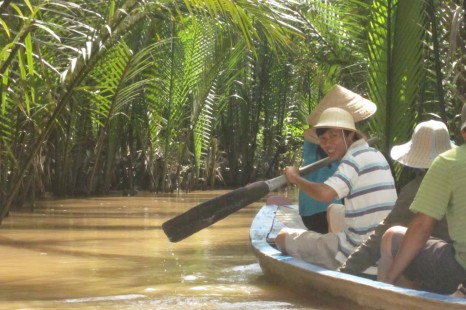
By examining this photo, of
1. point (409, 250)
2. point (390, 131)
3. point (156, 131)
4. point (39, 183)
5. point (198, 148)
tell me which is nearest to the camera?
point (409, 250)

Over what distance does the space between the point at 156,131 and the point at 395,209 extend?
10566mm

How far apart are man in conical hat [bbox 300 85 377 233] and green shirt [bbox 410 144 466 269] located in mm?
1634

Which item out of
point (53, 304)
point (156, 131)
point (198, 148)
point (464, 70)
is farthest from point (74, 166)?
point (53, 304)

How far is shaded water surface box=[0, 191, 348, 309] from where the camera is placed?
5.46 m

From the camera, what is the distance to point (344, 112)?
5320 mm

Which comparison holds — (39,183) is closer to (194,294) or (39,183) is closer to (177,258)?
(177,258)

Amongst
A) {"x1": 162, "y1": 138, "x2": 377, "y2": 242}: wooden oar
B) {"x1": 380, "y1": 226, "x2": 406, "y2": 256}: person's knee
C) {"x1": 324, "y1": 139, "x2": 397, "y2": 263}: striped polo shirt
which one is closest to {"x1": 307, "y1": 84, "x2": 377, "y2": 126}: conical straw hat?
{"x1": 162, "y1": 138, "x2": 377, "y2": 242}: wooden oar

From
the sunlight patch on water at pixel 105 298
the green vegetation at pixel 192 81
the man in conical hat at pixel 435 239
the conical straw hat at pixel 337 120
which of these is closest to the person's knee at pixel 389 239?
the man in conical hat at pixel 435 239

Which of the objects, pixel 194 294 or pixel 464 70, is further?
pixel 464 70

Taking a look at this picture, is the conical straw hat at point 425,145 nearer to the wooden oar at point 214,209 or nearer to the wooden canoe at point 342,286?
the wooden canoe at point 342,286

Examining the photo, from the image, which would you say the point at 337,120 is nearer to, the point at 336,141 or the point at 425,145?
the point at 336,141

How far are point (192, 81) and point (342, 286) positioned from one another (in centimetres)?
1074

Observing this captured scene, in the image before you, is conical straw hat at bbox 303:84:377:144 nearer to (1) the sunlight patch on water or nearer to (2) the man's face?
(2) the man's face

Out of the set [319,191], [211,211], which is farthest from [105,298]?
[319,191]
